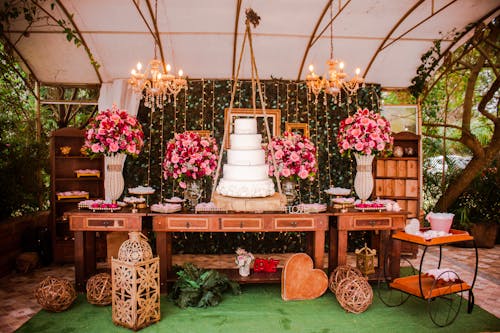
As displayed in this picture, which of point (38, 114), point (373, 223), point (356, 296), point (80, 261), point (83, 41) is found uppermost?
point (83, 41)

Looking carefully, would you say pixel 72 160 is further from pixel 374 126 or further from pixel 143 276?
pixel 374 126

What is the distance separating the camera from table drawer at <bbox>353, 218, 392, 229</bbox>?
544 centimetres

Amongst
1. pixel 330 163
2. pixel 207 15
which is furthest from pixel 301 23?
pixel 330 163

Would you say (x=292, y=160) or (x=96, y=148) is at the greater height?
(x=96, y=148)

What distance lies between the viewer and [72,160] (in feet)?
24.0

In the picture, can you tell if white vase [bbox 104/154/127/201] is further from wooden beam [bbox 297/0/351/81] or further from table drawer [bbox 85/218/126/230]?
wooden beam [bbox 297/0/351/81]

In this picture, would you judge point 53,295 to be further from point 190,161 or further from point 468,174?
point 468,174

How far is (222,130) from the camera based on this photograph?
751 cm

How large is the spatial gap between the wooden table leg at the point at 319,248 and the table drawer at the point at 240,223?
29.8 inches

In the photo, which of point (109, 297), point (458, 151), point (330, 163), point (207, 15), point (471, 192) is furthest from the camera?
point (458, 151)

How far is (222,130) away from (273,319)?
3.79 metres

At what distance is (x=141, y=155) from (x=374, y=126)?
13.3 feet

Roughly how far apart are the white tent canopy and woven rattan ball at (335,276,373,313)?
379 cm

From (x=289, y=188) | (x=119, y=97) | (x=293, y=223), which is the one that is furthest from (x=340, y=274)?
(x=119, y=97)
